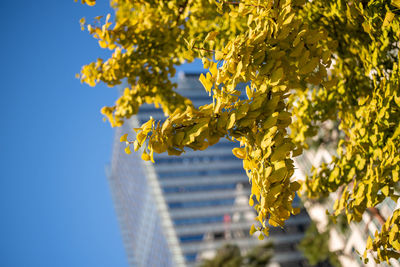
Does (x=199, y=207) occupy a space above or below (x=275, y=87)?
above

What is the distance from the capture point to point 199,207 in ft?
159

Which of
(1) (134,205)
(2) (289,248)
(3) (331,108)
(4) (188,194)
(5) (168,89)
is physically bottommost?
(3) (331,108)

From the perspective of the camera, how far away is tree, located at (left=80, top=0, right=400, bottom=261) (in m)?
1.50

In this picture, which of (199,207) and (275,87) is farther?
(199,207)

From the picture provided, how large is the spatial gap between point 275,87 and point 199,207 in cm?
4802

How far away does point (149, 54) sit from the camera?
3428 millimetres

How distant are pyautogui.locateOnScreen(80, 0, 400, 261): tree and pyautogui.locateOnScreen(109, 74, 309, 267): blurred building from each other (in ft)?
129

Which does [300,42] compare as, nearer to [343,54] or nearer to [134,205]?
[343,54]

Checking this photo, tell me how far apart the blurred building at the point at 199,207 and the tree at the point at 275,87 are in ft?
129

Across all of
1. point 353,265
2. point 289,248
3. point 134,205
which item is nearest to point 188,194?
point 289,248

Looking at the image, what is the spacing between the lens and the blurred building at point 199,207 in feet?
147

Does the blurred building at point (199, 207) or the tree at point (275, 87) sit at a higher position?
the blurred building at point (199, 207)

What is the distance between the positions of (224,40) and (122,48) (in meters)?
1.03

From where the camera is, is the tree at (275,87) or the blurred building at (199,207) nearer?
the tree at (275,87)
